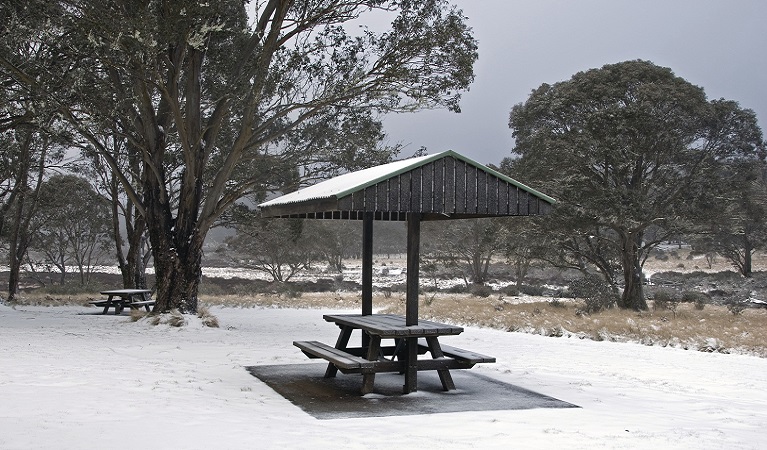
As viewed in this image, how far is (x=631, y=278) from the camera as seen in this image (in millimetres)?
26391

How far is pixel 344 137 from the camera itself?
62.1 ft

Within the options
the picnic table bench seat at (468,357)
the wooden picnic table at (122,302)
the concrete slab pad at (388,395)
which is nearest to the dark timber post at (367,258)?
the concrete slab pad at (388,395)

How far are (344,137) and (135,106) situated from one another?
510 centimetres

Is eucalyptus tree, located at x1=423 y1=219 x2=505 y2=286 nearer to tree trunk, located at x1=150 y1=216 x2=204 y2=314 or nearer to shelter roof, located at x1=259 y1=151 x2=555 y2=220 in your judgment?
tree trunk, located at x1=150 y1=216 x2=204 y2=314

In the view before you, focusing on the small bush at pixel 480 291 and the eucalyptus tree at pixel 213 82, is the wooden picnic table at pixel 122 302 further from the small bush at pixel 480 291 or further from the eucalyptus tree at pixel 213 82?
the small bush at pixel 480 291

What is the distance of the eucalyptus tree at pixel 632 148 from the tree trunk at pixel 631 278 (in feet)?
0.11

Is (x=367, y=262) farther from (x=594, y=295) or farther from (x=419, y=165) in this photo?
(x=594, y=295)

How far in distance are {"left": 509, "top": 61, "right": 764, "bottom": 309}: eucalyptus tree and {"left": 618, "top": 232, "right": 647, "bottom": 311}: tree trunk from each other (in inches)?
1.4

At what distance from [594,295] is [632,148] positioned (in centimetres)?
546

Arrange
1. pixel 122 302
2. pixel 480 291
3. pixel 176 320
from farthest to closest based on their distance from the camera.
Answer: pixel 480 291, pixel 122 302, pixel 176 320

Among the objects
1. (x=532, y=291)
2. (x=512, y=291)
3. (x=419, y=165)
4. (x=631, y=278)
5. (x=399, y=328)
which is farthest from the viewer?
(x=532, y=291)

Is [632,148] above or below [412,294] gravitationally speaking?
above

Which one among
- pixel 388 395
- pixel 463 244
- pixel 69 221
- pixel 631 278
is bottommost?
pixel 388 395

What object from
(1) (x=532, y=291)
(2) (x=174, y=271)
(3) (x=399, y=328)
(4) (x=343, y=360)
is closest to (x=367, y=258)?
(3) (x=399, y=328)
